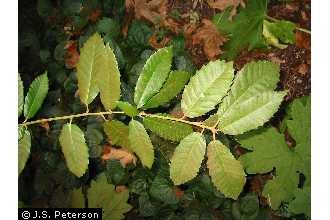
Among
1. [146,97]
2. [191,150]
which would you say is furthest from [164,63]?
[191,150]

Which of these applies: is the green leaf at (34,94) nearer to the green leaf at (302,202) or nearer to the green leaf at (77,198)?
the green leaf at (77,198)

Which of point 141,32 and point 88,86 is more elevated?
point 141,32

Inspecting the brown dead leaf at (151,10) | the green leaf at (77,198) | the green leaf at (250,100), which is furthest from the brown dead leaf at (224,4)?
the green leaf at (77,198)

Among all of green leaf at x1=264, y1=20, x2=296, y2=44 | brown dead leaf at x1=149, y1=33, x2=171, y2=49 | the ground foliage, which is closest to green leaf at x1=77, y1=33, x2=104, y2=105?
the ground foliage

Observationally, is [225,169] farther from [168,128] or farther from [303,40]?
[303,40]
